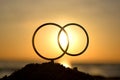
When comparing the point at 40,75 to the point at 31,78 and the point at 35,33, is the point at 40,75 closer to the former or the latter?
the point at 31,78

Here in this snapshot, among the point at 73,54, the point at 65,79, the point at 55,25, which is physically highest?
the point at 55,25

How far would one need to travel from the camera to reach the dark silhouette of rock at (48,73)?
33.9 metres

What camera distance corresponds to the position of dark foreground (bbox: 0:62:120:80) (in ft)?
111

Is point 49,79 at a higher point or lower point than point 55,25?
lower

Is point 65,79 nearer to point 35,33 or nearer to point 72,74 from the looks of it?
point 72,74

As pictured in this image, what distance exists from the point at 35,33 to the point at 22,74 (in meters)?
3.65

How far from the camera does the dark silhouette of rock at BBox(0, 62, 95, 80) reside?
3394 cm

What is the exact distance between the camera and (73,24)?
35.5m

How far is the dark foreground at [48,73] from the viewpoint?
33.9 meters

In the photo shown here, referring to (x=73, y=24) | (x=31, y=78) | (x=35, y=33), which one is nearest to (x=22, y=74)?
(x=31, y=78)

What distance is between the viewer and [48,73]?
34281mm

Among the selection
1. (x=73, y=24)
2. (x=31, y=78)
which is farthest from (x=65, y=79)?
(x=73, y=24)

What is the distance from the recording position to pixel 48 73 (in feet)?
112

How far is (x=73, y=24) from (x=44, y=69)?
15.1 feet
